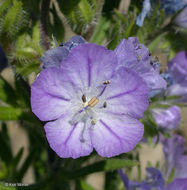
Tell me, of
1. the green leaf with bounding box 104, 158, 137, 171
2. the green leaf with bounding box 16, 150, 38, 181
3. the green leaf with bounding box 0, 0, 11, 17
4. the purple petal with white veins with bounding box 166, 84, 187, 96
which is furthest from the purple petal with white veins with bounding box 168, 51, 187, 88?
the green leaf with bounding box 16, 150, 38, 181

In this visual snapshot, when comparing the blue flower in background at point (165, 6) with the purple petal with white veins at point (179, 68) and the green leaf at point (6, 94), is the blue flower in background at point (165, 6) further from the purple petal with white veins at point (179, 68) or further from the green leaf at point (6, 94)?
the green leaf at point (6, 94)

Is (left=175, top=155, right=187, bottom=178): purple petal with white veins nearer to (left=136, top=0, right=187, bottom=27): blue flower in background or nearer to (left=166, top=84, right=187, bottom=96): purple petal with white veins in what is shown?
(left=166, top=84, right=187, bottom=96): purple petal with white veins

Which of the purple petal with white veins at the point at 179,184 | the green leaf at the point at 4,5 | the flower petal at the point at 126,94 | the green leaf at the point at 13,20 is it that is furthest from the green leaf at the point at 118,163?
the green leaf at the point at 4,5

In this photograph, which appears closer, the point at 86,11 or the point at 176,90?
the point at 86,11

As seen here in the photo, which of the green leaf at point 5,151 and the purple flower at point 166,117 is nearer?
the purple flower at point 166,117

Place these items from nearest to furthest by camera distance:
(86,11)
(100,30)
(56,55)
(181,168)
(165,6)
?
(56,55) < (86,11) < (165,6) < (100,30) < (181,168)

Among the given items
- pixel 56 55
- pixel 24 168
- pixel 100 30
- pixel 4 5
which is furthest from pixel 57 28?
pixel 24 168

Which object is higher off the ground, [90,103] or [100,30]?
[100,30]

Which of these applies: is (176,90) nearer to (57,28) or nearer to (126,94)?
(126,94)

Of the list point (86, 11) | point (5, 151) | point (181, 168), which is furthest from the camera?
point (5, 151)
